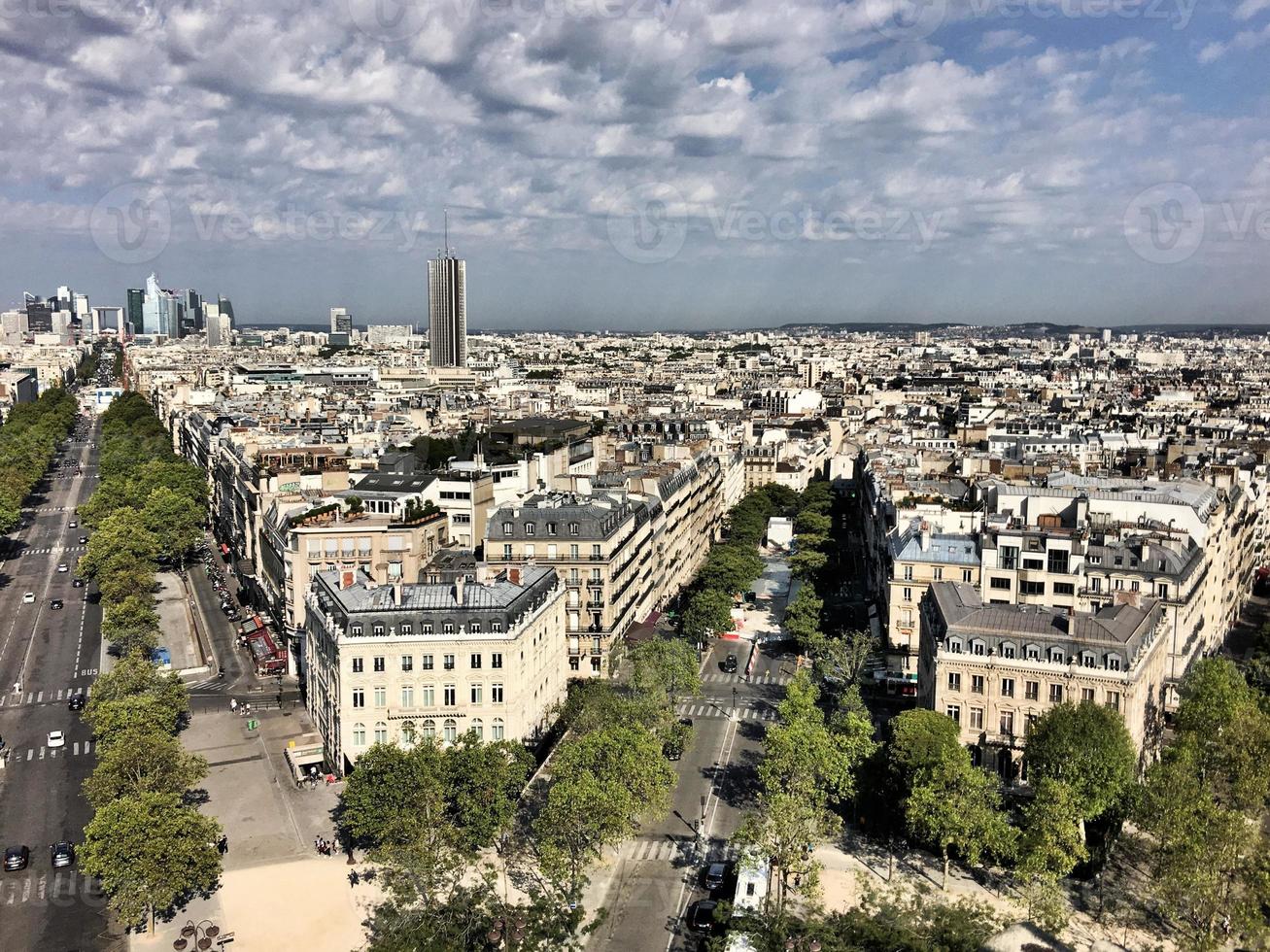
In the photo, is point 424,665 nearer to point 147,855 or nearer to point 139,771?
point 139,771

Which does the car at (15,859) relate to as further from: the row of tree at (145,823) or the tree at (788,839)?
the tree at (788,839)

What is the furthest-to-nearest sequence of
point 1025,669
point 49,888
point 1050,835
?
1. point 1025,669
2. point 49,888
3. point 1050,835

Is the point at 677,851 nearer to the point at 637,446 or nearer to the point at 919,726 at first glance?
the point at 919,726

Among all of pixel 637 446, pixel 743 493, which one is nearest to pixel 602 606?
pixel 637 446

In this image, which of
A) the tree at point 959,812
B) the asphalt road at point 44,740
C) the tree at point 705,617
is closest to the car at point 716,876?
the tree at point 959,812

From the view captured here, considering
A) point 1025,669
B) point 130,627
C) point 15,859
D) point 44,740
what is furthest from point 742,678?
point 15,859

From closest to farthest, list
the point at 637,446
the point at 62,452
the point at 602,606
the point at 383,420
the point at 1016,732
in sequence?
the point at 1016,732 < the point at 602,606 < the point at 637,446 < the point at 383,420 < the point at 62,452

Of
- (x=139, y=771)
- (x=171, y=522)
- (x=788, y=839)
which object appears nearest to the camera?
(x=788, y=839)

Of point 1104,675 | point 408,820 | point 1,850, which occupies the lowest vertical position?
point 1,850
